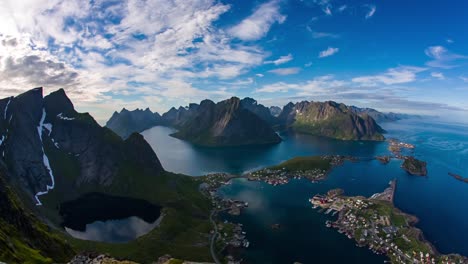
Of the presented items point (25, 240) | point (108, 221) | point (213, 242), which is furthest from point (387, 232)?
point (25, 240)

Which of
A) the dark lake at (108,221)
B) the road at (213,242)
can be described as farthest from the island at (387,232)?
the dark lake at (108,221)

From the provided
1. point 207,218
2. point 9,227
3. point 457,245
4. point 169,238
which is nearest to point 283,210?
point 207,218

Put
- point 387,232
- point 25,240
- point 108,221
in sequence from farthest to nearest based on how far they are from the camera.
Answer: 1. point 108,221
2. point 387,232
3. point 25,240

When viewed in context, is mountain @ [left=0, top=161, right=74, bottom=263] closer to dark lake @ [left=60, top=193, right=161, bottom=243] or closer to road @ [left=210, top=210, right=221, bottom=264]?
dark lake @ [left=60, top=193, right=161, bottom=243]

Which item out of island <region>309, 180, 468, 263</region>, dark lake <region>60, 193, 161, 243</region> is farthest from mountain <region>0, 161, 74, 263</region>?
island <region>309, 180, 468, 263</region>

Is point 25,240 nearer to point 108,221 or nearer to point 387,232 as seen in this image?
point 108,221

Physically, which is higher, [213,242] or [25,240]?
[25,240]
